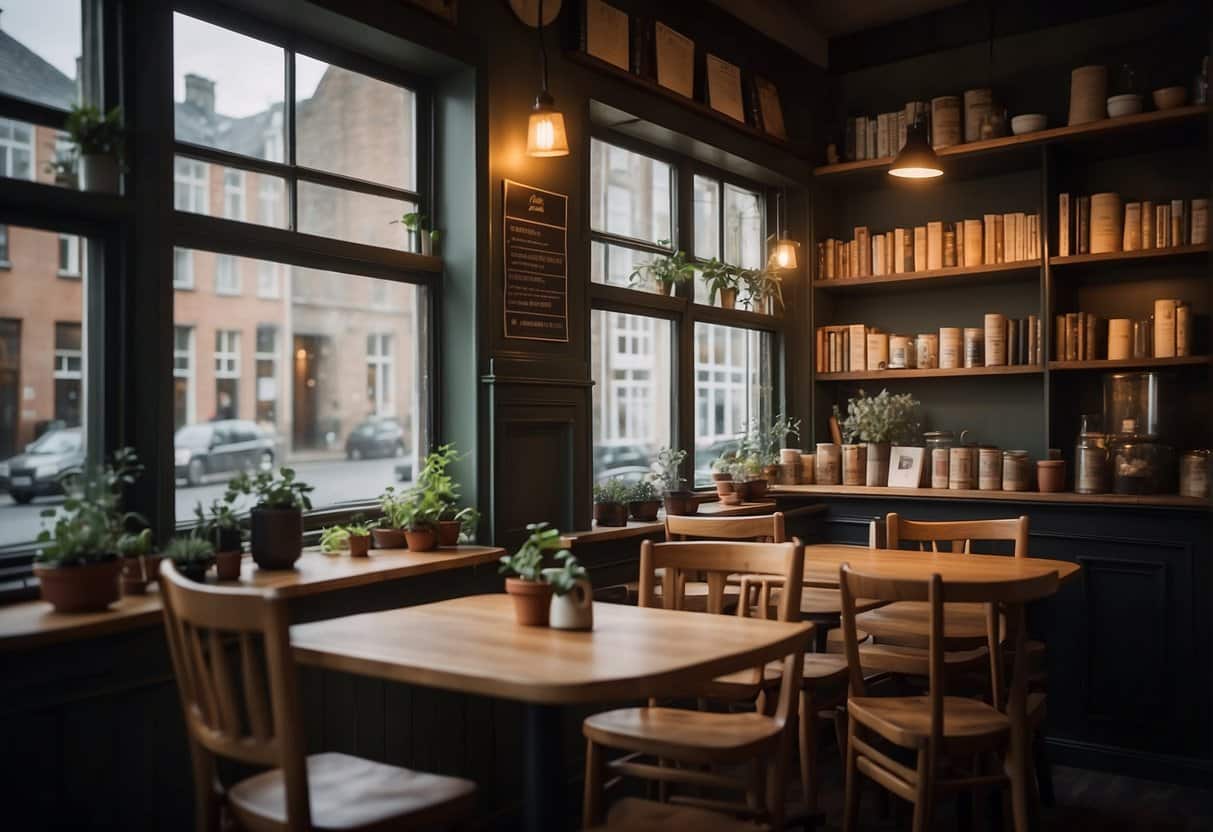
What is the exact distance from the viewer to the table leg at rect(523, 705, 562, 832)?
2.17 m

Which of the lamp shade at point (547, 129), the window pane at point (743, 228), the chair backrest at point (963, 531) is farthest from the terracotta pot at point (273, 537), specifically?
the window pane at point (743, 228)

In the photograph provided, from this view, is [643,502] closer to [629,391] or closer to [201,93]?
[629,391]

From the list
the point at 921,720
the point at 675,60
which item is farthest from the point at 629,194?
the point at 921,720

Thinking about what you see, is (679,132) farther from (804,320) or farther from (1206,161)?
(1206,161)

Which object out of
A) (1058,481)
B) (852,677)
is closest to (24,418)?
(852,677)

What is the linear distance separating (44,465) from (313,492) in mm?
841

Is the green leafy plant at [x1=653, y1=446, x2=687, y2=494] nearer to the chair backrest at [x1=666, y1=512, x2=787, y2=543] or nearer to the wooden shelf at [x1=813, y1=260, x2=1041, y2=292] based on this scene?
the chair backrest at [x1=666, y1=512, x2=787, y2=543]

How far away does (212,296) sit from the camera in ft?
9.96

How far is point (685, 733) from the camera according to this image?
263 cm

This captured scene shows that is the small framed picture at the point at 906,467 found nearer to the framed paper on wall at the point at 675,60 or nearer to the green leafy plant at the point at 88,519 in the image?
the framed paper on wall at the point at 675,60

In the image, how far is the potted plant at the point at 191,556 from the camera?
2670 millimetres

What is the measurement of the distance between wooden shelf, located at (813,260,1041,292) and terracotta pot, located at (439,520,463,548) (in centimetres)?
304

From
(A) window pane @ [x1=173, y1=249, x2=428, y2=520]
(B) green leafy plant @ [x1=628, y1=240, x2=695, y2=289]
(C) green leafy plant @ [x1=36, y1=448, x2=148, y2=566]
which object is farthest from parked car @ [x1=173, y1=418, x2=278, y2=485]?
(B) green leafy plant @ [x1=628, y1=240, x2=695, y2=289]

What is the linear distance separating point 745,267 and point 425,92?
2363 millimetres
